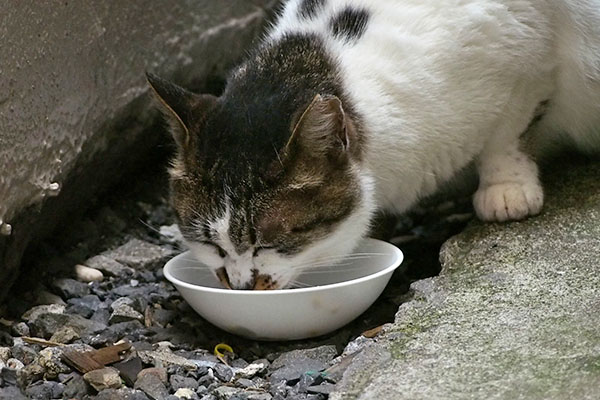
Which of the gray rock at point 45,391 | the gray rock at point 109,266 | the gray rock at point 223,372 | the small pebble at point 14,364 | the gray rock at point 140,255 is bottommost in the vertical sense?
the gray rock at point 140,255

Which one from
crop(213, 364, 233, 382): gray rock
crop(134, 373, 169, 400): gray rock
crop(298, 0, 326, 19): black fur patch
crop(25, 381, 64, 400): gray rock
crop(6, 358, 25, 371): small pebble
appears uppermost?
crop(298, 0, 326, 19): black fur patch

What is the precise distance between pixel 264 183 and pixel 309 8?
0.71 metres

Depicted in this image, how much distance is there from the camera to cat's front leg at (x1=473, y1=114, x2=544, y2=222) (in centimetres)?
269

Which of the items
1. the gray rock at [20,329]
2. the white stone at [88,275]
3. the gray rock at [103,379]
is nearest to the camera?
the gray rock at [103,379]

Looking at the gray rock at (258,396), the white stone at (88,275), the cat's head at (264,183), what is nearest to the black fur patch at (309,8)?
the cat's head at (264,183)

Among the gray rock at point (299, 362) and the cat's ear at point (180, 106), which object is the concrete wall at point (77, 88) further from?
the gray rock at point (299, 362)

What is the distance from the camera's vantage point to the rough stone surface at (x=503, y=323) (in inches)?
70.5

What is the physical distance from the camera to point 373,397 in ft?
5.85

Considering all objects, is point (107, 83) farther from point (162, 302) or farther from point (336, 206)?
point (336, 206)

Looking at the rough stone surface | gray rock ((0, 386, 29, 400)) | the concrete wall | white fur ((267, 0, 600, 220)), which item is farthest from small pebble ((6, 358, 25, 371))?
white fur ((267, 0, 600, 220))

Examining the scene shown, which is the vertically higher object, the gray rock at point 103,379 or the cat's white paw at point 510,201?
the gray rock at point 103,379

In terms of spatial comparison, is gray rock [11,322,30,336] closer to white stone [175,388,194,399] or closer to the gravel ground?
the gravel ground

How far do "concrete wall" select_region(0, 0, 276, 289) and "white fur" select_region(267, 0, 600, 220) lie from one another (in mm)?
512

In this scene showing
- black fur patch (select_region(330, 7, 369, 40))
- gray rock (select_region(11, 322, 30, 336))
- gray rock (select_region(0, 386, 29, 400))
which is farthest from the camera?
black fur patch (select_region(330, 7, 369, 40))
